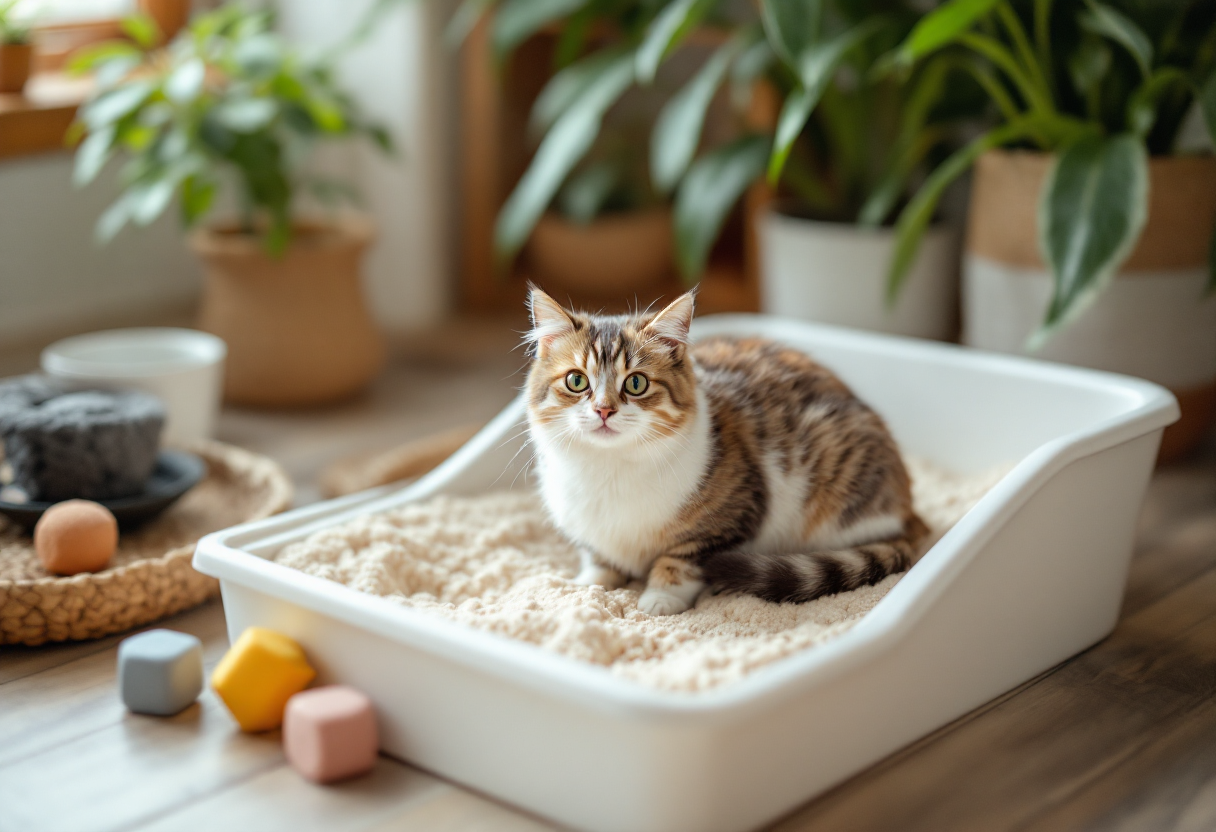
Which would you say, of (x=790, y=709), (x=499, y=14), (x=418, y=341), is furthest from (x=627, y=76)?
(x=790, y=709)

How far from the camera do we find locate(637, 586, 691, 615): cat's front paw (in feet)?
4.51

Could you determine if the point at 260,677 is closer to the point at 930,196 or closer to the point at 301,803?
the point at 301,803

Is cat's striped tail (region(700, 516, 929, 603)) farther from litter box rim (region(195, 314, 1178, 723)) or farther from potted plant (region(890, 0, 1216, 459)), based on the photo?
potted plant (region(890, 0, 1216, 459))

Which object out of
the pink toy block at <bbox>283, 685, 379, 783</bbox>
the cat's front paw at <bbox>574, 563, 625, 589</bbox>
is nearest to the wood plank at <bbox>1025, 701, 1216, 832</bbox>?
the cat's front paw at <bbox>574, 563, 625, 589</bbox>

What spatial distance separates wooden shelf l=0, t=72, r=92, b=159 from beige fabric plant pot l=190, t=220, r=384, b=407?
36cm

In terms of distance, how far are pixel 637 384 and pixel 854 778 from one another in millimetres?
456

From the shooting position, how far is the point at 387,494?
169cm

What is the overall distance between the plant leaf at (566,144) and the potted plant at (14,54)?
3.29 ft

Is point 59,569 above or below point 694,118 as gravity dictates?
below

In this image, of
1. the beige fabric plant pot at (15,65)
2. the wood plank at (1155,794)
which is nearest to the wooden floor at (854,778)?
the wood plank at (1155,794)

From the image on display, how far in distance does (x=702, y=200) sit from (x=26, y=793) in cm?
157

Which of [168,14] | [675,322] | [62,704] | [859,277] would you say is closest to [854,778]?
[675,322]

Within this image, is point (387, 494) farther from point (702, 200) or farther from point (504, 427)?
point (702, 200)

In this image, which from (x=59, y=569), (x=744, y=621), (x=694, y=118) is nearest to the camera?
(x=744, y=621)
